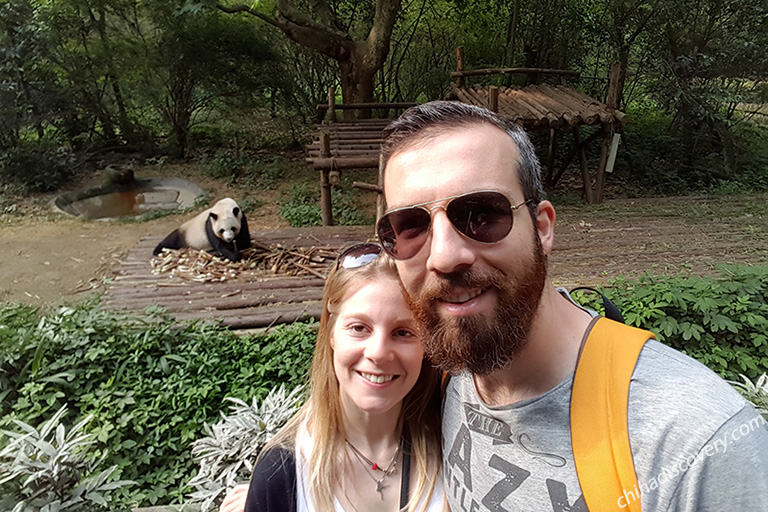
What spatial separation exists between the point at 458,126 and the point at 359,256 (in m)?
0.57

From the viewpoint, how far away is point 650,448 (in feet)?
2.91

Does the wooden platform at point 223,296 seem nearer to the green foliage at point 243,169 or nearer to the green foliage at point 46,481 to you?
the green foliage at point 46,481

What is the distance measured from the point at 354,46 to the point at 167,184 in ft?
18.6

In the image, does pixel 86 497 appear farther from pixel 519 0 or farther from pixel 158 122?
pixel 158 122

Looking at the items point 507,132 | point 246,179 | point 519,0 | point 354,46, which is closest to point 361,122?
point 354,46

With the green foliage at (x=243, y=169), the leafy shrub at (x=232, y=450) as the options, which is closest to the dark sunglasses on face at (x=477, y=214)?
the leafy shrub at (x=232, y=450)

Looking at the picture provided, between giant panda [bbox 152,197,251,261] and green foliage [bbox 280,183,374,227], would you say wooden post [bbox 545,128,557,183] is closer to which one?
green foliage [bbox 280,183,374,227]

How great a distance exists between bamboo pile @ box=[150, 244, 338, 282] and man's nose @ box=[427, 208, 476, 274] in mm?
4551

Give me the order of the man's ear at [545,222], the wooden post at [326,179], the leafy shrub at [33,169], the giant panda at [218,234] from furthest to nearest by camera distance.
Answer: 1. the leafy shrub at [33,169]
2. the wooden post at [326,179]
3. the giant panda at [218,234]
4. the man's ear at [545,222]

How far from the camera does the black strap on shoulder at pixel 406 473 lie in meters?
1.40

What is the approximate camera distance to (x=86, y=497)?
7.56ft

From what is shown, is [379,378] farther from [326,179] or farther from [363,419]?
[326,179]

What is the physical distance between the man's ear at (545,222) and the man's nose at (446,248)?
0.21 m

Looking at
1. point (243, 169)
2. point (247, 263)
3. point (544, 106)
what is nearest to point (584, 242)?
point (544, 106)
